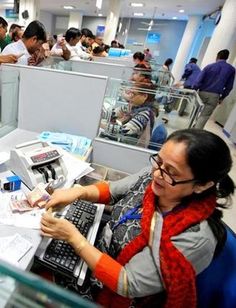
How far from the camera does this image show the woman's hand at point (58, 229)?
74 centimetres

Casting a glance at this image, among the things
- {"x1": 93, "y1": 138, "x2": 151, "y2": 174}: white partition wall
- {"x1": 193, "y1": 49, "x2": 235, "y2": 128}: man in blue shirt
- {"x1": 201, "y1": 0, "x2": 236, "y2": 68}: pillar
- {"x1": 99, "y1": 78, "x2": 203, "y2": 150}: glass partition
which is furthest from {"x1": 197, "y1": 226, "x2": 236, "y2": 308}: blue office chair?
{"x1": 201, "y1": 0, "x2": 236, "y2": 68}: pillar

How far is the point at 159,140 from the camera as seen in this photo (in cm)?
169

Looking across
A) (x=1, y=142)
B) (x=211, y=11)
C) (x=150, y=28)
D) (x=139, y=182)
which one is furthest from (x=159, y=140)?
(x=150, y=28)

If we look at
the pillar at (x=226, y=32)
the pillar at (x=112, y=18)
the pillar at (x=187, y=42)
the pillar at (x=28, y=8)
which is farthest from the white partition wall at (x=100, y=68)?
the pillar at (x=187, y=42)

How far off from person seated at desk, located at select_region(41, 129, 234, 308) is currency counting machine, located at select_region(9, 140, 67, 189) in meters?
0.27

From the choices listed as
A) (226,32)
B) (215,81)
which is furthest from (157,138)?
(226,32)

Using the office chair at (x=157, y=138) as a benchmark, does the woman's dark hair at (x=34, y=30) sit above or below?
above

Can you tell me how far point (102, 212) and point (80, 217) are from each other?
0.46 feet

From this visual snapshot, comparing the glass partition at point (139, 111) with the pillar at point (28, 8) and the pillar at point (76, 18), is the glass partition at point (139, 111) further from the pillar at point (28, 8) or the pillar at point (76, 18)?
the pillar at point (76, 18)

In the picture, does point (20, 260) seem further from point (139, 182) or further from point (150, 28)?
point (150, 28)

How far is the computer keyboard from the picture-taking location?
746 mm

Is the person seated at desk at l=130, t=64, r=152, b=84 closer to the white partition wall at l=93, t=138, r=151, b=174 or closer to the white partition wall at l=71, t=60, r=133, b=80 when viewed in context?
the white partition wall at l=71, t=60, r=133, b=80

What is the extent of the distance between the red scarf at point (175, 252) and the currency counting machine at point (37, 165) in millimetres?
484

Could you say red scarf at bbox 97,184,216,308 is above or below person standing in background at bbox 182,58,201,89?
below
